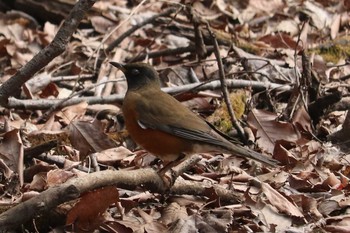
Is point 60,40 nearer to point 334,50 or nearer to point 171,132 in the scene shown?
point 171,132

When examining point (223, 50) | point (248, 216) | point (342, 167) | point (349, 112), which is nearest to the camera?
point (248, 216)

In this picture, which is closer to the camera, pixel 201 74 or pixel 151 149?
pixel 151 149

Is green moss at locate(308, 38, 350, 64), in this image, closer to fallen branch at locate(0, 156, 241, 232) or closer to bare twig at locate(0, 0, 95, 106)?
bare twig at locate(0, 0, 95, 106)

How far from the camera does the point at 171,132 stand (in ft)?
20.3

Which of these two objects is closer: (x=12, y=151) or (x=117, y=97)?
(x=12, y=151)

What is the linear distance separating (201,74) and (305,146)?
220 centimetres

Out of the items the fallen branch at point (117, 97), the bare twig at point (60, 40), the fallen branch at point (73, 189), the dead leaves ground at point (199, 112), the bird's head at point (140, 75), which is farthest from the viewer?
the fallen branch at point (117, 97)

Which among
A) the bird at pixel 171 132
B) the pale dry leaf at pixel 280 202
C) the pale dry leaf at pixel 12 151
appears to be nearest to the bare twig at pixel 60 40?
the pale dry leaf at pixel 12 151

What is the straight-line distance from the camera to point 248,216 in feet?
18.0

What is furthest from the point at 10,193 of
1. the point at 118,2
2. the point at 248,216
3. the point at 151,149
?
the point at 118,2

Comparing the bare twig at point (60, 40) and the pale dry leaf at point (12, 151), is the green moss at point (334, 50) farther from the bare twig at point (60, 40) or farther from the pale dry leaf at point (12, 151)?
the pale dry leaf at point (12, 151)

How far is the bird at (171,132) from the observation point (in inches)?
239

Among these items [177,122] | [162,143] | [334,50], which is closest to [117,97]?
[177,122]

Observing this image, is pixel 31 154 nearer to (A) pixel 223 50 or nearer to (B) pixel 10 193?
(B) pixel 10 193
